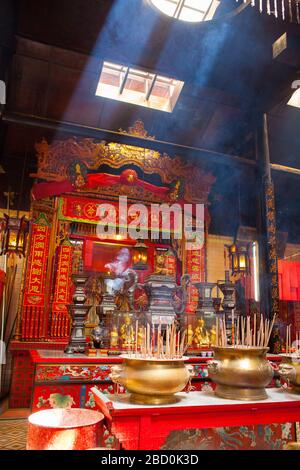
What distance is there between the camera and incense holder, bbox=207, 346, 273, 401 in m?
1.68

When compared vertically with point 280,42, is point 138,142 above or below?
below

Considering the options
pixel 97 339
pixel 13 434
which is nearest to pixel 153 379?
pixel 97 339

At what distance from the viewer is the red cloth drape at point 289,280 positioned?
7070 millimetres

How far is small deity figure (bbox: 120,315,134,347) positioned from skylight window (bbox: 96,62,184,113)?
14.1ft

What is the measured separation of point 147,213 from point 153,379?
16.8ft

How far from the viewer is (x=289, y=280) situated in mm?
7199

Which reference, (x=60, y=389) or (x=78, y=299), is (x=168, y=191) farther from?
(x=60, y=389)

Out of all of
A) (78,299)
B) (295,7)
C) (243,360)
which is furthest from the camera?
(295,7)

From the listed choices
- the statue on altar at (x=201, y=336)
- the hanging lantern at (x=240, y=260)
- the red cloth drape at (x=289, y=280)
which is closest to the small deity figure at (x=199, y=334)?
the statue on altar at (x=201, y=336)

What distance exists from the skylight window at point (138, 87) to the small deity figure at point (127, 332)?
→ 14.1 ft

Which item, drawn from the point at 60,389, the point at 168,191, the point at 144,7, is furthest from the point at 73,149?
the point at 60,389

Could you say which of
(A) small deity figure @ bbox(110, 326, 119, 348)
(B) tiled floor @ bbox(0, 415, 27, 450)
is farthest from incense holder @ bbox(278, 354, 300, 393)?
(B) tiled floor @ bbox(0, 415, 27, 450)

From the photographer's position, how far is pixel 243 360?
1711 mm
